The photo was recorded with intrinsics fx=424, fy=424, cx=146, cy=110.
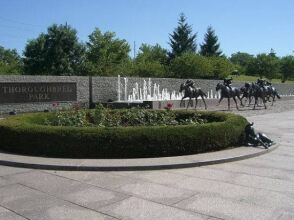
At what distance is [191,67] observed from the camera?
181 feet

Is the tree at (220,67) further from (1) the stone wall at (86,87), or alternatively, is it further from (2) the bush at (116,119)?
(2) the bush at (116,119)

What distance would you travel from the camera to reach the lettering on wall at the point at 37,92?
21.6 m

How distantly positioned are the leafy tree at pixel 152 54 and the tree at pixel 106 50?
424cm

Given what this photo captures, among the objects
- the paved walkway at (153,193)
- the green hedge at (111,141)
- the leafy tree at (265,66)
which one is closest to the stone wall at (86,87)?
the green hedge at (111,141)

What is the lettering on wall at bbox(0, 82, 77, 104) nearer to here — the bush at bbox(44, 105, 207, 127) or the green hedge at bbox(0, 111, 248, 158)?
the bush at bbox(44, 105, 207, 127)

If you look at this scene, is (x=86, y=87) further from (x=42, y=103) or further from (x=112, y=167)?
(x=112, y=167)

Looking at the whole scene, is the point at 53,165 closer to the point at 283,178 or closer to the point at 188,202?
the point at 188,202

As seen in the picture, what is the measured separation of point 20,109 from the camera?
2212 cm

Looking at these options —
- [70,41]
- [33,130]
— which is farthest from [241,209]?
[70,41]

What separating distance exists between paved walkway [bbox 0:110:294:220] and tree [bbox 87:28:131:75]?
52.1m

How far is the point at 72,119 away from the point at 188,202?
6.05 meters

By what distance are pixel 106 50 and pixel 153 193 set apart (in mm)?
58288

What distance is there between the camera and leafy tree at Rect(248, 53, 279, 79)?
296 ft

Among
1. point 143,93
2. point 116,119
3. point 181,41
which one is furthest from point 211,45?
point 116,119
